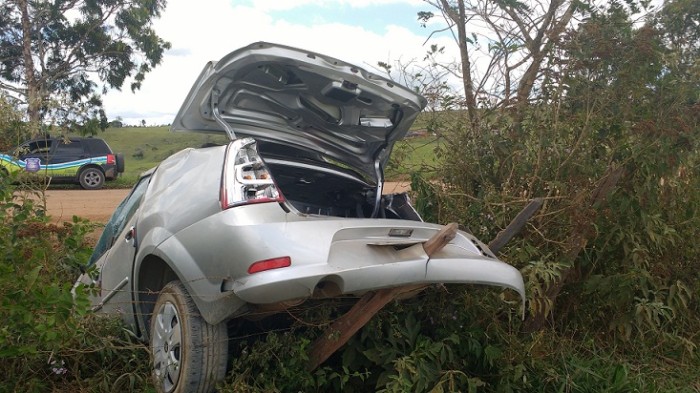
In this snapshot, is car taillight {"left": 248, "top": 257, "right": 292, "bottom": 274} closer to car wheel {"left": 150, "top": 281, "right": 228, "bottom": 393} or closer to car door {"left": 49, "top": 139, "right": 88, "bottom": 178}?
car wheel {"left": 150, "top": 281, "right": 228, "bottom": 393}

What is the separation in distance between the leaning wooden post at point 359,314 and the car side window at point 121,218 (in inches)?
64.6

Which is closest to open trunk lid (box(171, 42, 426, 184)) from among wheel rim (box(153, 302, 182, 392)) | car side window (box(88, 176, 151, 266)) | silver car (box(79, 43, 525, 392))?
silver car (box(79, 43, 525, 392))

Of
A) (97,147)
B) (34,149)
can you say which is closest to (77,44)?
(97,147)

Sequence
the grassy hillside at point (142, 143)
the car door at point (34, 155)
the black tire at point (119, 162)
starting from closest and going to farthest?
the grassy hillside at point (142, 143), the car door at point (34, 155), the black tire at point (119, 162)

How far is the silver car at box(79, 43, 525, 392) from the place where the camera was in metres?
2.74

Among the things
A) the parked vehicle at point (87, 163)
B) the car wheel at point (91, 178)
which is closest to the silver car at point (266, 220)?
the parked vehicle at point (87, 163)

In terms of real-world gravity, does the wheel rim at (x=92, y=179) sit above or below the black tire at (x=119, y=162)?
below

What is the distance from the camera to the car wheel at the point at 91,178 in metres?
18.3

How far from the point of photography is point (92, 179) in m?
18.5

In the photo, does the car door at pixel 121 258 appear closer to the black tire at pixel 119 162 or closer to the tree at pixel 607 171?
the tree at pixel 607 171

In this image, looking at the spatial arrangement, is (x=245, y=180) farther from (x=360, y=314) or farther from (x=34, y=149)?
(x=34, y=149)

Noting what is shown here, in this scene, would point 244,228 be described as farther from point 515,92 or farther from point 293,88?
point 515,92

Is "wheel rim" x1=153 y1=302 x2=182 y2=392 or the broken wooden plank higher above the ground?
the broken wooden plank

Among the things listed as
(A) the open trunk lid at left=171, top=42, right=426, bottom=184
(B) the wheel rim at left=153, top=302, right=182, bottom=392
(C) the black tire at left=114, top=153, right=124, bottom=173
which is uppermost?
(A) the open trunk lid at left=171, top=42, right=426, bottom=184
